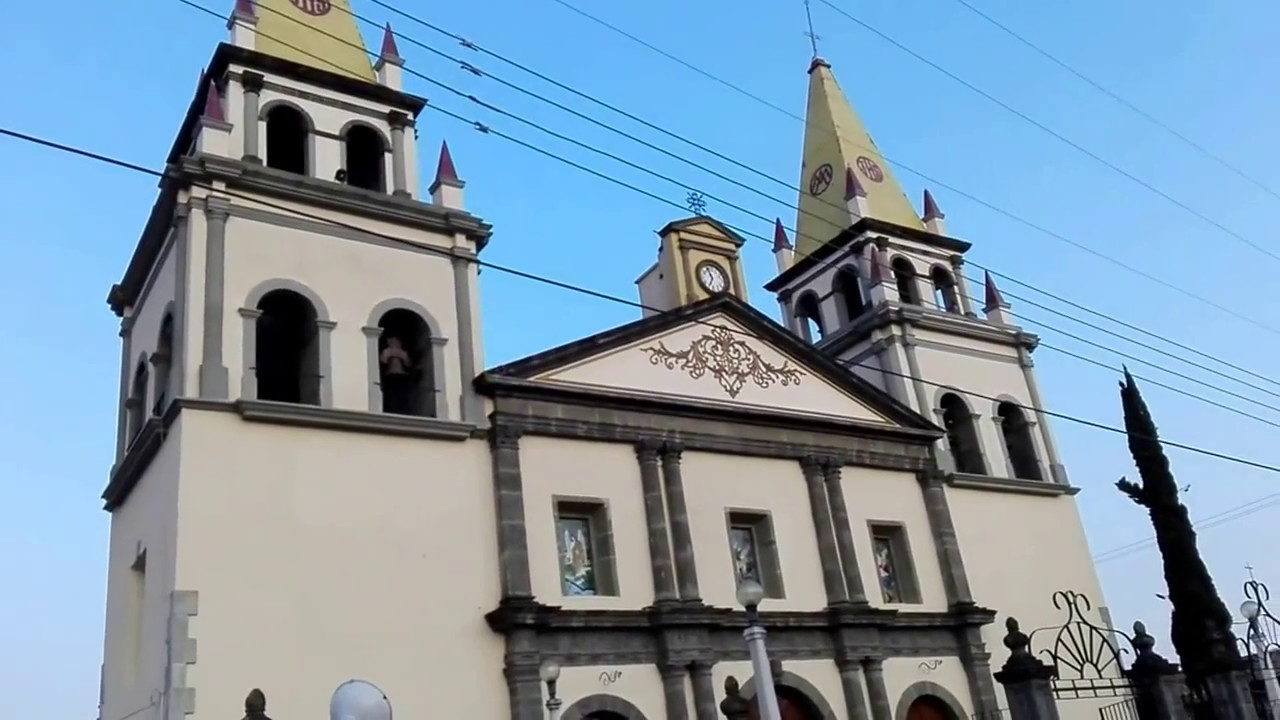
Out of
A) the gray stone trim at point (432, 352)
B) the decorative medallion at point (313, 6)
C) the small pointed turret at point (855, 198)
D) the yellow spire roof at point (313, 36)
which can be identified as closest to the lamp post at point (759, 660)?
the gray stone trim at point (432, 352)

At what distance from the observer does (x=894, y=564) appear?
19.9m

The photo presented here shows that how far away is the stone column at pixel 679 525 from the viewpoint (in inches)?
659

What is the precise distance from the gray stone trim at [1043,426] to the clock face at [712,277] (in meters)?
7.25

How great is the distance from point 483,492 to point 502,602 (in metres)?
1.66

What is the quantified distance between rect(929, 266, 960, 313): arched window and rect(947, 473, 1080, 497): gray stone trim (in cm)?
429

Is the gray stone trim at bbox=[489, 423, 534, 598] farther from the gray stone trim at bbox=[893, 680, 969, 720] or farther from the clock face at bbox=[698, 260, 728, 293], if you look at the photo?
the gray stone trim at bbox=[893, 680, 969, 720]

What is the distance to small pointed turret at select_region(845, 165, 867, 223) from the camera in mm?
24188

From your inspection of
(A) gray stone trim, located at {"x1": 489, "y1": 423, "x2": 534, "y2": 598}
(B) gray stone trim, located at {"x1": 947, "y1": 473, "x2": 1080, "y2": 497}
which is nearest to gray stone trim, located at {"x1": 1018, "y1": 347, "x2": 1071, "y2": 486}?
(B) gray stone trim, located at {"x1": 947, "y1": 473, "x2": 1080, "y2": 497}

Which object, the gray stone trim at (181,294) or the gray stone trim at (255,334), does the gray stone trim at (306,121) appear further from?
the gray stone trim at (255,334)

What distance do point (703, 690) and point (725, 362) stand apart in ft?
19.2

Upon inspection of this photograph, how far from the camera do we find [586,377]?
57.9 ft

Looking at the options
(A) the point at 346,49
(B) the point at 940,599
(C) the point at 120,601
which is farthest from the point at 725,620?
(A) the point at 346,49

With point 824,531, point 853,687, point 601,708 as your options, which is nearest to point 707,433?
point 824,531

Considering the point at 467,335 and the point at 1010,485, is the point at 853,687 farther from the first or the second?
the point at 467,335
